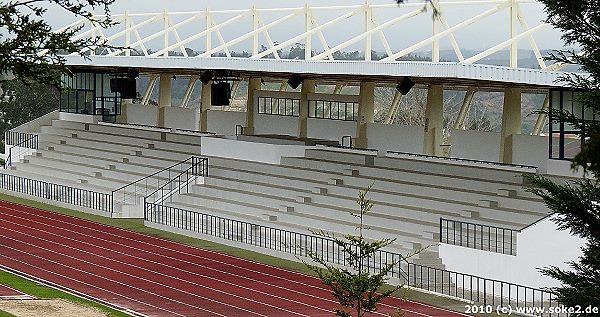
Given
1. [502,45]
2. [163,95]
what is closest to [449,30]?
[502,45]

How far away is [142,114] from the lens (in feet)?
193

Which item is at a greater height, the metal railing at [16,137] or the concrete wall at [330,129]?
the concrete wall at [330,129]

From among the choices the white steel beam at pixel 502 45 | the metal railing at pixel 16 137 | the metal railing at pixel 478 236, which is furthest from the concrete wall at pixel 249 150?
the metal railing at pixel 16 137

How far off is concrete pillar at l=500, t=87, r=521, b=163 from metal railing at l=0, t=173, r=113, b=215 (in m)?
14.5

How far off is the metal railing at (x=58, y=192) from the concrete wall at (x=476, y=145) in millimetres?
12316

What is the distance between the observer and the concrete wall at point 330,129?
44.9m

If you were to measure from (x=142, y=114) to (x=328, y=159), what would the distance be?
19664mm

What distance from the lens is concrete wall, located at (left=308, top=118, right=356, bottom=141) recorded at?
147ft

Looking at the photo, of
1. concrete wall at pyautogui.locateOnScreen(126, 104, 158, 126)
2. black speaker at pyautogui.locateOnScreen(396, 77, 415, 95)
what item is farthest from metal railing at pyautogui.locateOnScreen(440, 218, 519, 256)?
concrete wall at pyautogui.locateOnScreen(126, 104, 158, 126)

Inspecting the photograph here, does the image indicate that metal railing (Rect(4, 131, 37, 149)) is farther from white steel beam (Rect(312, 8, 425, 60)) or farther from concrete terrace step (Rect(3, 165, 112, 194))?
white steel beam (Rect(312, 8, 425, 60))

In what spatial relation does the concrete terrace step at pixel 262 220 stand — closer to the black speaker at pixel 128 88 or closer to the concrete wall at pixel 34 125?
the black speaker at pixel 128 88

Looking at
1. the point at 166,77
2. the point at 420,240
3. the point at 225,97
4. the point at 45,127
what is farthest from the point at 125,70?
the point at 420,240

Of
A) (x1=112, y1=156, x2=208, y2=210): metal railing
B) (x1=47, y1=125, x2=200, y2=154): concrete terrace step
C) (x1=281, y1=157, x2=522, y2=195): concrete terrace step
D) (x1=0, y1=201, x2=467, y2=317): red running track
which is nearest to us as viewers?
(x1=0, y1=201, x2=467, y2=317): red running track

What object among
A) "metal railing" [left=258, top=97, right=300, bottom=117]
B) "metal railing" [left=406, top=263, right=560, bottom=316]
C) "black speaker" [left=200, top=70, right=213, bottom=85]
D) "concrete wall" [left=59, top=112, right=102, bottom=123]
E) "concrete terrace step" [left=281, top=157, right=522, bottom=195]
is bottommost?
"metal railing" [left=406, top=263, right=560, bottom=316]
